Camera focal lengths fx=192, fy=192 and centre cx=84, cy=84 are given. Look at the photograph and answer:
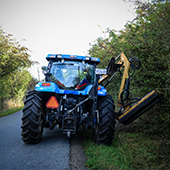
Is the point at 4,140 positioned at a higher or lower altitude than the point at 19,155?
lower

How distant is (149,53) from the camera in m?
5.59

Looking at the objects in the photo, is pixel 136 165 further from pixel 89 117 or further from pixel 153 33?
pixel 153 33

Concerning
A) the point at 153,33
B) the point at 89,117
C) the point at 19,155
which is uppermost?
the point at 153,33

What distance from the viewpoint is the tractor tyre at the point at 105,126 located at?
4.42 metres

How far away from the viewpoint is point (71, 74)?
511 cm

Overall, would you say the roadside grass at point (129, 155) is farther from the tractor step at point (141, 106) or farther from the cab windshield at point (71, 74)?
the cab windshield at point (71, 74)

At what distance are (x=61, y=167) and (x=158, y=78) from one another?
351 centimetres

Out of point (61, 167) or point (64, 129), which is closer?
point (61, 167)

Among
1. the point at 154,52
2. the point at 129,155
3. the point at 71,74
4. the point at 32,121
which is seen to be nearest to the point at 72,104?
the point at 71,74

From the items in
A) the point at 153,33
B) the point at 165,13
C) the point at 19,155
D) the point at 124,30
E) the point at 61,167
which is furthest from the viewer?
the point at 124,30

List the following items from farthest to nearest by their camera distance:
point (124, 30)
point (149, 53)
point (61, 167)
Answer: point (124, 30) < point (149, 53) < point (61, 167)

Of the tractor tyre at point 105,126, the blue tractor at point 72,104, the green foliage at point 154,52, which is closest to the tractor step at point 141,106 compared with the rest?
the blue tractor at point 72,104

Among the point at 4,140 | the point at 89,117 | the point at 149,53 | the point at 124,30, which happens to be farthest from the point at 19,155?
the point at 124,30

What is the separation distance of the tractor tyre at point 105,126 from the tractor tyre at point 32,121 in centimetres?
138
